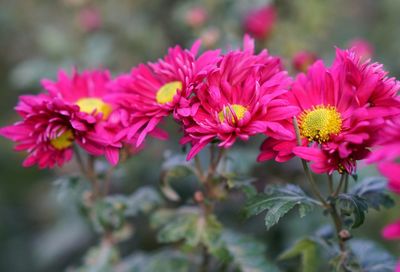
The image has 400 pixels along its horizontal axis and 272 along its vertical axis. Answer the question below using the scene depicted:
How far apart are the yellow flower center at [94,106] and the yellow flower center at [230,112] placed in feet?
0.98

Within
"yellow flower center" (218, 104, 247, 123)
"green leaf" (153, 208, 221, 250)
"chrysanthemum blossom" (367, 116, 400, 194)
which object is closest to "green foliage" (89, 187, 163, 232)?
"green leaf" (153, 208, 221, 250)

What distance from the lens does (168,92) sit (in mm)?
1077

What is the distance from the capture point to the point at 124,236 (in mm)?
1451

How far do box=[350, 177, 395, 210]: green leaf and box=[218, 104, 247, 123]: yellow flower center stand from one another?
0.30 metres

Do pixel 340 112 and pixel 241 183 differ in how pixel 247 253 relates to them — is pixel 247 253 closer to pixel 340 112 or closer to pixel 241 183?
pixel 241 183

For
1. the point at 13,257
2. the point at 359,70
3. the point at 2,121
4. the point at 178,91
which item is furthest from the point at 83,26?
the point at 359,70

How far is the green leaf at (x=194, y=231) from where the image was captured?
1231 mm

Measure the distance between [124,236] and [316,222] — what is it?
0.70 meters

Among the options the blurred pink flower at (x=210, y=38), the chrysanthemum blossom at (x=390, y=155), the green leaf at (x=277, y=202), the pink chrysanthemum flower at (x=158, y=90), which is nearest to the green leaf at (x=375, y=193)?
the green leaf at (x=277, y=202)

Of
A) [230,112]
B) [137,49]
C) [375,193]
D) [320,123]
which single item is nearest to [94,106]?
[230,112]

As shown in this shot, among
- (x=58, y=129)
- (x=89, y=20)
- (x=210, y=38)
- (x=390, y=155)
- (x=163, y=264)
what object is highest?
(x=89, y=20)

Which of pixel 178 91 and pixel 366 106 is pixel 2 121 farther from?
pixel 366 106

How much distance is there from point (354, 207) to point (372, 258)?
318mm

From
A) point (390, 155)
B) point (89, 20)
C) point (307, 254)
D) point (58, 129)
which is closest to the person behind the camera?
point (390, 155)
